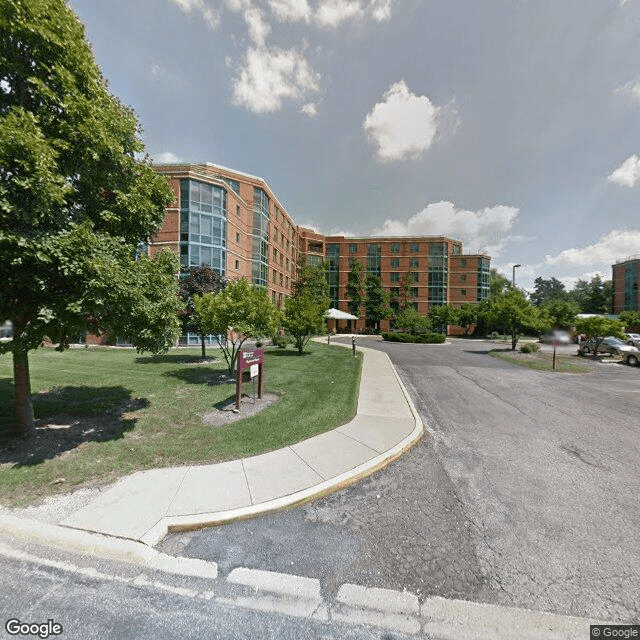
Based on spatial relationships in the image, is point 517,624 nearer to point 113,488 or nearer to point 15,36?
point 113,488

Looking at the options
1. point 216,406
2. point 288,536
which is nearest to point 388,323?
point 216,406

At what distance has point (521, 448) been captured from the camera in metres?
6.10

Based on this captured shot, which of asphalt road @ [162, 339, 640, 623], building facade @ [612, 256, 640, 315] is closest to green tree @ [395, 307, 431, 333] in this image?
asphalt road @ [162, 339, 640, 623]

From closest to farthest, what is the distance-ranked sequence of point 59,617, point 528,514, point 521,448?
point 59,617 → point 528,514 → point 521,448

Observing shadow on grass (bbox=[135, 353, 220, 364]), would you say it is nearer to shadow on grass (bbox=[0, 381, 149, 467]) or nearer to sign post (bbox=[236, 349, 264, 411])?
shadow on grass (bbox=[0, 381, 149, 467])

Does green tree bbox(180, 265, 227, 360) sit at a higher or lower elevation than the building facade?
lower

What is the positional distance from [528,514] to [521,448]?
2.47 metres

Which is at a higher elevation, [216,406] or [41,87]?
[41,87]

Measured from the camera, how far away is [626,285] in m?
61.7

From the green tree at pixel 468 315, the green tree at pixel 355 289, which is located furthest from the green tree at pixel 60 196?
the green tree at pixel 355 289

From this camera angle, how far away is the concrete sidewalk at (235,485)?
3.63 meters

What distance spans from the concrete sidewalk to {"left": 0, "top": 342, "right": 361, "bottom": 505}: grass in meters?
0.44

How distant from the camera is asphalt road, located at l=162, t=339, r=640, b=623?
9.78ft

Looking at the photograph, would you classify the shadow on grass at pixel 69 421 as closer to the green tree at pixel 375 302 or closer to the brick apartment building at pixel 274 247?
the brick apartment building at pixel 274 247
